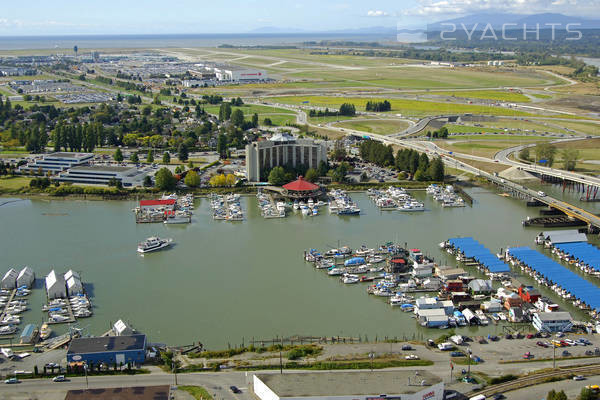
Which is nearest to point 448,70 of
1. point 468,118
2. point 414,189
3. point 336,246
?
point 468,118

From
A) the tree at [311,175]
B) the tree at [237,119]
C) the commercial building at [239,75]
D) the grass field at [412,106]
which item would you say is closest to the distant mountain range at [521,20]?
the commercial building at [239,75]

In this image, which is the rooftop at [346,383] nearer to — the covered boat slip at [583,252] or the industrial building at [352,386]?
the industrial building at [352,386]

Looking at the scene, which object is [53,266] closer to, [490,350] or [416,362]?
[416,362]

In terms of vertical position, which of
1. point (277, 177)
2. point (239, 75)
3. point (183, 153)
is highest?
point (239, 75)

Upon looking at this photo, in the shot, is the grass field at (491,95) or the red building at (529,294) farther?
the grass field at (491,95)

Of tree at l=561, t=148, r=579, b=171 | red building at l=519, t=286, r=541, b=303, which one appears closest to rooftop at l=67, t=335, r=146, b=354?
red building at l=519, t=286, r=541, b=303

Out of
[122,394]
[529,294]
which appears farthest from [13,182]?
[529,294]

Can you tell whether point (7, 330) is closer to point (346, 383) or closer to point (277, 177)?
point (346, 383)
